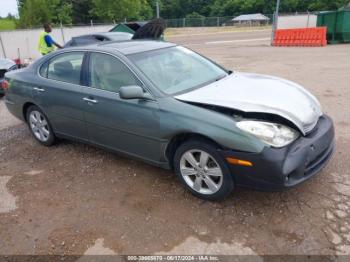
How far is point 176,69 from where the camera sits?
4027mm

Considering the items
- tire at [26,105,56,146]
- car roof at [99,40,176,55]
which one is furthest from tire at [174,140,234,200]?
tire at [26,105,56,146]

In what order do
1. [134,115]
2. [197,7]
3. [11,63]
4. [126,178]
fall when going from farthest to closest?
[197,7] → [11,63] → [126,178] → [134,115]

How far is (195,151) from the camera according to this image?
3.33 metres

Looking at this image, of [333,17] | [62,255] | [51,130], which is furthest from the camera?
[333,17]

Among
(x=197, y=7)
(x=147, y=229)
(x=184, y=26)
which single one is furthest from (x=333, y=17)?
(x=197, y=7)

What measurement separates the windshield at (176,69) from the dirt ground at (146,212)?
43.8 inches

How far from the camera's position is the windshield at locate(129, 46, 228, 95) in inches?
147

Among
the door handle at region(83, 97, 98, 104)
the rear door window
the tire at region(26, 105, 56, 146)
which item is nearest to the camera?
the door handle at region(83, 97, 98, 104)

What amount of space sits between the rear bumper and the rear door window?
7.58 feet

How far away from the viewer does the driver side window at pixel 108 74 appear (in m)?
3.80

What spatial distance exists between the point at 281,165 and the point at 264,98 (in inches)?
31.2

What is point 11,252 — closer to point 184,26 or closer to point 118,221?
point 118,221

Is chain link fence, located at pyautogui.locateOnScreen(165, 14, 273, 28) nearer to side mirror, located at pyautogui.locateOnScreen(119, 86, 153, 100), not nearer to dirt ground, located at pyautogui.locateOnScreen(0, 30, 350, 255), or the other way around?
dirt ground, located at pyautogui.locateOnScreen(0, 30, 350, 255)

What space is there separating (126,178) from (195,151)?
112cm
